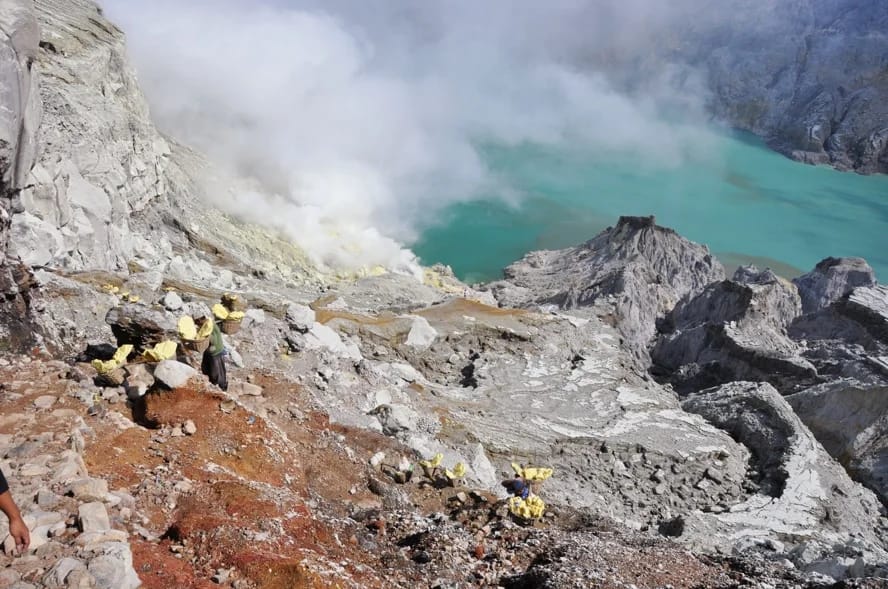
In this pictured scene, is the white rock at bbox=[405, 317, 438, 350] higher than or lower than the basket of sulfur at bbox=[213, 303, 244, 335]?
higher

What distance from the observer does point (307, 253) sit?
4497 cm

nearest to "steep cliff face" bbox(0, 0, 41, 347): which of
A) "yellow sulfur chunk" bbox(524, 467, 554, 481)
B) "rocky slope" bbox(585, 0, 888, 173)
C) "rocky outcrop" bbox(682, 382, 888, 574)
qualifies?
"yellow sulfur chunk" bbox(524, 467, 554, 481)

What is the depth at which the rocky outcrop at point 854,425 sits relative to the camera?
74.6 ft

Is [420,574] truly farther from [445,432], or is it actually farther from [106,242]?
[106,242]

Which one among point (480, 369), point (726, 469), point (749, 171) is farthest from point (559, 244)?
point (749, 171)

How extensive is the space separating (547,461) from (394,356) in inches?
324

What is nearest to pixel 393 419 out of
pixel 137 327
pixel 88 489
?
pixel 137 327

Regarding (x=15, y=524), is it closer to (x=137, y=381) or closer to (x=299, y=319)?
(x=137, y=381)

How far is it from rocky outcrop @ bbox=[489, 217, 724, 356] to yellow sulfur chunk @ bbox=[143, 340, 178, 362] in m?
34.0

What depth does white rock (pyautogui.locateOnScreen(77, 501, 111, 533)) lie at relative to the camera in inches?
247

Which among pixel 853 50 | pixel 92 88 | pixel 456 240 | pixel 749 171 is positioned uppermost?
pixel 853 50

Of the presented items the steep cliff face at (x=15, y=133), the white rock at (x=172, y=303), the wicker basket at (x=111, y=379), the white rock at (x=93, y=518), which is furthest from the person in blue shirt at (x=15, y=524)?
the white rock at (x=172, y=303)

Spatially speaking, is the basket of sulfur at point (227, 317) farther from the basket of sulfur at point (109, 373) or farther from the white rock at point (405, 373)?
the white rock at point (405, 373)

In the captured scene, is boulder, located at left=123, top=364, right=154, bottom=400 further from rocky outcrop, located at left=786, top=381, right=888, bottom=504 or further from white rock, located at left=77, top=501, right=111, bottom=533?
rocky outcrop, located at left=786, top=381, right=888, bottom=504
